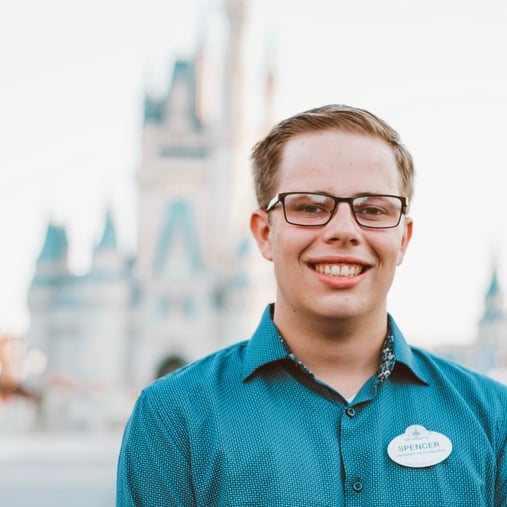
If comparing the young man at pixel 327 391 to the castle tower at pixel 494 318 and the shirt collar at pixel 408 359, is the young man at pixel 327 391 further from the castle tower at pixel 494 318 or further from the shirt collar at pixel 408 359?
the castle tower at pixel 494 318

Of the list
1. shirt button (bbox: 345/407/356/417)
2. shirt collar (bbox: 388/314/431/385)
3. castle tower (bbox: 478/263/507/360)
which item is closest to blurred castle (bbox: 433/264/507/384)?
castle tower (bbox: 478/263/507/360)

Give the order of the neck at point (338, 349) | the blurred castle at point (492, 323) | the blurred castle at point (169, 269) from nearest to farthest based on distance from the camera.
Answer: the neck at point (338, 349)
the blurred castle at point (169, 269)
the blurred castle at point (492, 323)

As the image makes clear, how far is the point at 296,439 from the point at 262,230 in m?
0.61

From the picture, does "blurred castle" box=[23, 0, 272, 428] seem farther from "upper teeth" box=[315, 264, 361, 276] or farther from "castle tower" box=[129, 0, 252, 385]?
"upper teeth" box=[315, 264, 361, 276]

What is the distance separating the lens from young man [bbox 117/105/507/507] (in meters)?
2.11

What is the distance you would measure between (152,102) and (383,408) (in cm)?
4267

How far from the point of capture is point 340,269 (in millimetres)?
2268

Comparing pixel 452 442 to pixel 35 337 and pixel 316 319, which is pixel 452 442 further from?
pixel 35 337

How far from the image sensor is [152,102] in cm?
4397

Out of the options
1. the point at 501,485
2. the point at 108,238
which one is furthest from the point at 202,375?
the point at 108,238

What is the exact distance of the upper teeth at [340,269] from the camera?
227 centimetres

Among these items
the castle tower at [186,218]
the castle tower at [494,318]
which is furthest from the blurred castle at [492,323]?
the castle tower at [186,218]

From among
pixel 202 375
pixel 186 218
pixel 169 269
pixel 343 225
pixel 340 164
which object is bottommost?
pixel 169 269

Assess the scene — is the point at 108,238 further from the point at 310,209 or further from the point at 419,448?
the point at 419,448
